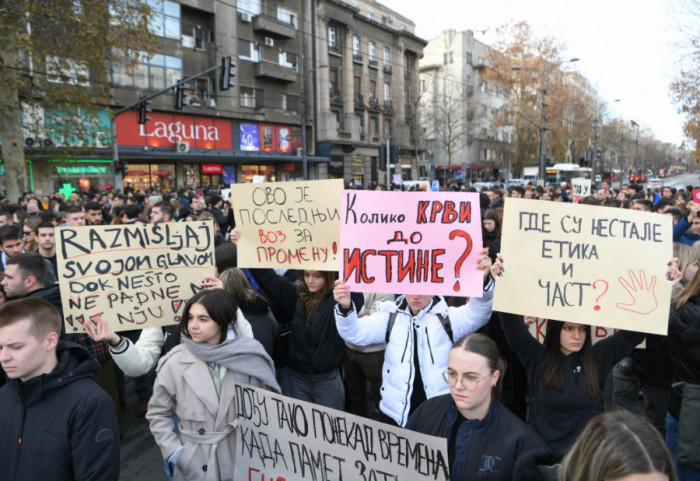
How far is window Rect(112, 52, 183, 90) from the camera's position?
76.3ft

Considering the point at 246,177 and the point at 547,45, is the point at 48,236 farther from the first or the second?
the point at 547,45

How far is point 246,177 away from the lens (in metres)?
31.5

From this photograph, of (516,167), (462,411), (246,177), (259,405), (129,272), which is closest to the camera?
(462,411)

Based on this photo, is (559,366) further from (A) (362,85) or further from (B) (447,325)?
(A) (362,85)

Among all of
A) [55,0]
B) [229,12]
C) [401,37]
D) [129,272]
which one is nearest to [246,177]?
[229,12]

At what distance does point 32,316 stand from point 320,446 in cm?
160

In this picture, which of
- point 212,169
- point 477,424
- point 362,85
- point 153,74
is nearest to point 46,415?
point 477,424

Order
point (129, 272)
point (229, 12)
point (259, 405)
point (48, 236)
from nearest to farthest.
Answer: point (259, 405)
point (129, 272)
point (48, 236)
point (229, 12)

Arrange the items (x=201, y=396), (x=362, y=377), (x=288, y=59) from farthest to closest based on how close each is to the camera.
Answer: (x=288, y=59)
(x=362, y=377)
(x=201, y=396)

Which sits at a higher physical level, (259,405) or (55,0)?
(55,0)

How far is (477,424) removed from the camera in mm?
2221

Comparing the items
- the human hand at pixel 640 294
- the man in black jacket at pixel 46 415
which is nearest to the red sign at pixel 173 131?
the man in black jacket at pixel 46 415

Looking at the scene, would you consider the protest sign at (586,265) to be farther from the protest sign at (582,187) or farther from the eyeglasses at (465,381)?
the protest sign at (582,187)

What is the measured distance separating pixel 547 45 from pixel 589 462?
1663 inches
